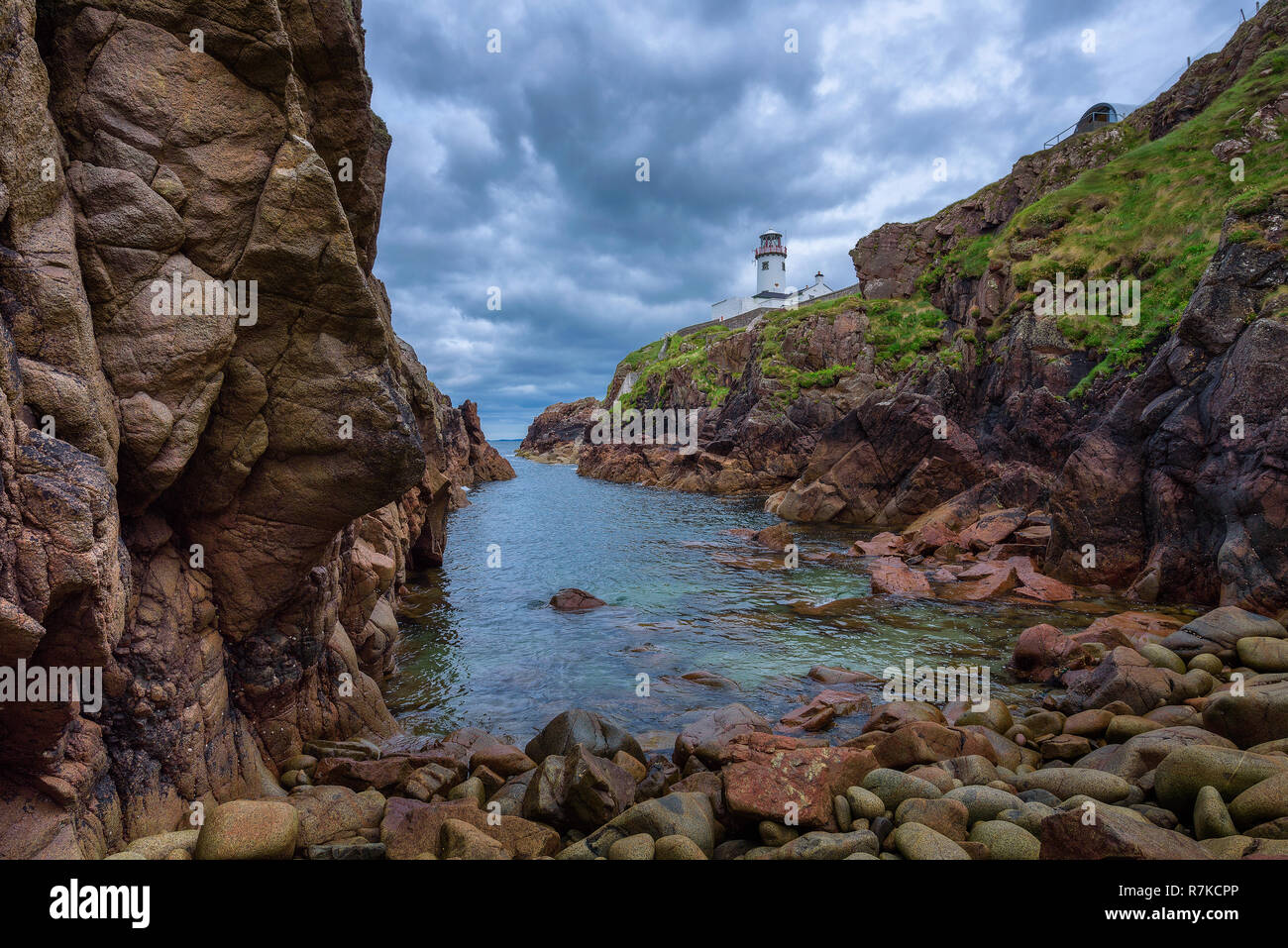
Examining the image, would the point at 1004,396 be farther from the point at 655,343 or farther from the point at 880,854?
the point at 655,343

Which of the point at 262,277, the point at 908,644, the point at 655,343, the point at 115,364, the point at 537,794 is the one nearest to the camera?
the point at 115,364

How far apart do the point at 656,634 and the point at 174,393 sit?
598 inches

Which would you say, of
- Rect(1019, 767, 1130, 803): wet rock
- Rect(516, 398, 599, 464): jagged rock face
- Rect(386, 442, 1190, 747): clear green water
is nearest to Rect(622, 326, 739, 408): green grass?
Rect(516, 398, 599, 464): jagged rock face

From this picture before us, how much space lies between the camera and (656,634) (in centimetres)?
2011

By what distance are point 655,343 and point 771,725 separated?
138 metres

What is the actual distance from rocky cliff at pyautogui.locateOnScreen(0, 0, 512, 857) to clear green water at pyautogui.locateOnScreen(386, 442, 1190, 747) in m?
5.95

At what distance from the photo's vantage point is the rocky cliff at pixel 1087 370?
1816 centimetres

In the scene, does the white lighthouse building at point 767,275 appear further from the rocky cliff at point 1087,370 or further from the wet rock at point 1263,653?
the wet rock at point 1263,653

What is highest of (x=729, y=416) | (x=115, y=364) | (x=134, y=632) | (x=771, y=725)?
(x=729, y=416)

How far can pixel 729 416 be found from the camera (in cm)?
7600

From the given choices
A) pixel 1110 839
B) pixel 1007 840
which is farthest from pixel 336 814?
pixel 1110 839

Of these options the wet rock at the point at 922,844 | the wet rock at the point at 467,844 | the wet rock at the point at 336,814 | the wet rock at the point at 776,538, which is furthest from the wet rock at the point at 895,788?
the wet rock at the point at 776,538

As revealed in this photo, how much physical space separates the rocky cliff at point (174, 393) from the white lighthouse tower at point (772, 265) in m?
130
